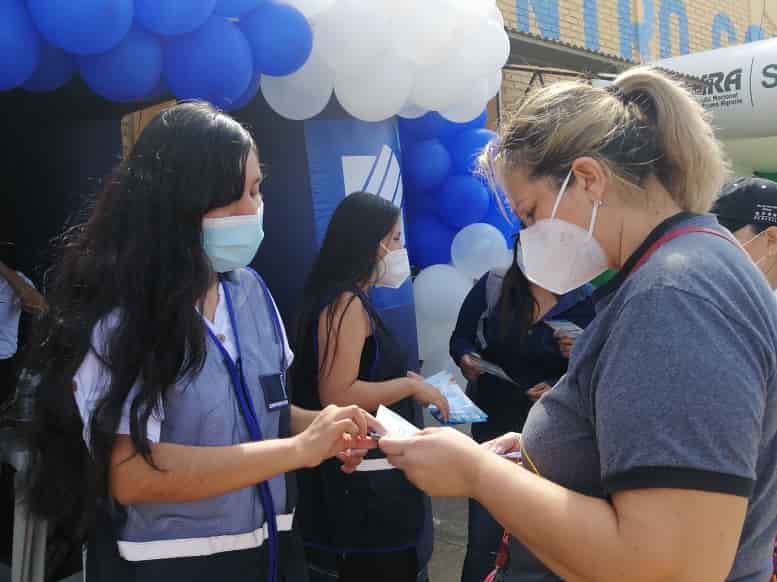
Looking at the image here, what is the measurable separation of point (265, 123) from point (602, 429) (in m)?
3.04

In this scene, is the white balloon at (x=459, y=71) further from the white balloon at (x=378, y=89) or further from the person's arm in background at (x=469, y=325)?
the person's arm in background at (x=469, y=325)

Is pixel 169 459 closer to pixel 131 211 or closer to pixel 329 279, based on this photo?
pixel 131 211

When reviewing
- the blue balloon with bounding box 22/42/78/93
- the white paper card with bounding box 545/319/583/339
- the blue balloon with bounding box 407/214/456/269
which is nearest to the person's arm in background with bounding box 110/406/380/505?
the white paper card with bounding box 545/319/583/339

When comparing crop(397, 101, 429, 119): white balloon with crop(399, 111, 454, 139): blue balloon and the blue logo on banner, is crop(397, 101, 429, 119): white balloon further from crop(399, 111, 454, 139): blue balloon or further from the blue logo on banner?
crop(399, 111, 454, 139): blue balloon

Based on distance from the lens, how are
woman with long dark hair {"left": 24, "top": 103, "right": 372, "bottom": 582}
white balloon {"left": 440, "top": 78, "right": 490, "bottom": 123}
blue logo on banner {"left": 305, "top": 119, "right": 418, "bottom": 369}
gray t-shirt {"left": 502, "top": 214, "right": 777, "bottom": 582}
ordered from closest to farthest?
gray t-shirt {"left": 502, "top": 214, "right": 777, "bottom": 582} → woman with long dark hair {"left": 24, "top": 103, "right": 372, "bottom": 582} → blue logo on banner {"left": 305, "top": 119, "right": 418, "bottom": 369} → white balloon {"left": 440, "top": 78, "right": 490, "bottom": 123}

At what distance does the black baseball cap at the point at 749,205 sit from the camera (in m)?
2.13

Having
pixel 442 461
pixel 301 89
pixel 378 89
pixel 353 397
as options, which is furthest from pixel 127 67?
pixel 442 461

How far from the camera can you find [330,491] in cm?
226

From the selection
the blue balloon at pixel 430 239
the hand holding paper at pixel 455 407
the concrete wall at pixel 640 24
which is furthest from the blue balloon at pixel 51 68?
the concrete wall at pixel 640 24

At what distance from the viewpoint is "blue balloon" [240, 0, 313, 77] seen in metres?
2.89

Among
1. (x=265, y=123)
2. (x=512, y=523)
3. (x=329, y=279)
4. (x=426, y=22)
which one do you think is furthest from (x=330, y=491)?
(x=426, y=22)

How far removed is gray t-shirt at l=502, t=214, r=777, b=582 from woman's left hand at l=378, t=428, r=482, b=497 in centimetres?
15

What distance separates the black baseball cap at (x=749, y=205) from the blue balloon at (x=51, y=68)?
98.3 inches

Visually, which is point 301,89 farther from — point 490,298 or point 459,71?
point 490,298
